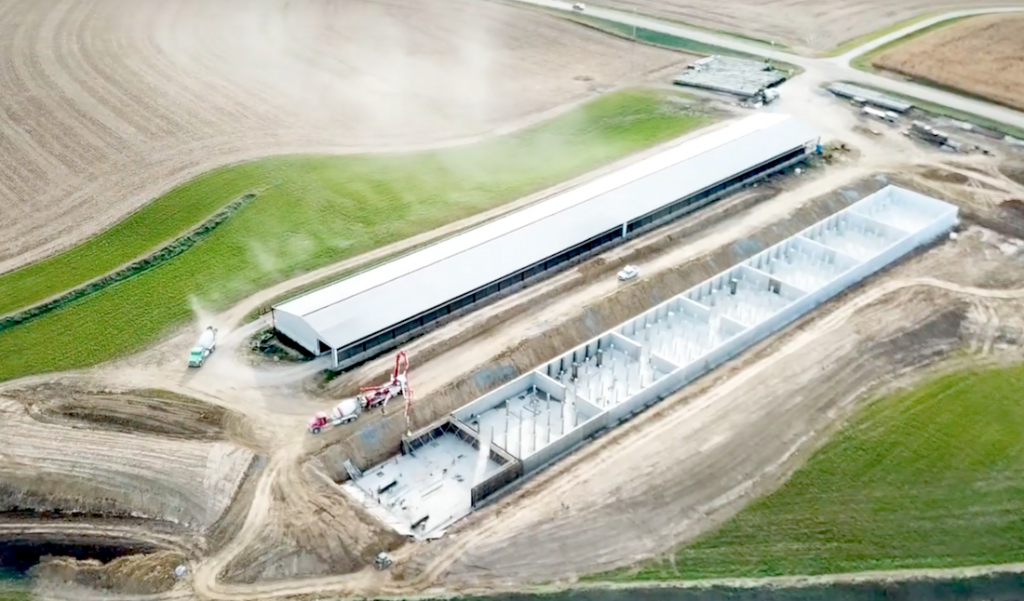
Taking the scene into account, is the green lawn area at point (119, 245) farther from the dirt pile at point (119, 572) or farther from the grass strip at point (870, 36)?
the grass strip at point (870, 36)


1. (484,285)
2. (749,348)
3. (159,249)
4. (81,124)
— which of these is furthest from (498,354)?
(81,124)

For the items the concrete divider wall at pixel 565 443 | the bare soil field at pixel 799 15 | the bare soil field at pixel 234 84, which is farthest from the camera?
the bare soil field at pixel 799 15

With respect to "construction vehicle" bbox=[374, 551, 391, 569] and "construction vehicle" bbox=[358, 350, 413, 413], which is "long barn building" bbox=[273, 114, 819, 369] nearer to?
"construction vehicle" bbox=[358, 350, 413, 413]

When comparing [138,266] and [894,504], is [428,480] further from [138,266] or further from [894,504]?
[138,266]

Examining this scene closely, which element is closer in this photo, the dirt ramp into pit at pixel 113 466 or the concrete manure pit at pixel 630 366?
the dirt ramp into pit at pixel 113 466

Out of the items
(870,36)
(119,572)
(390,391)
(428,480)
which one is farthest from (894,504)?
(870,36)

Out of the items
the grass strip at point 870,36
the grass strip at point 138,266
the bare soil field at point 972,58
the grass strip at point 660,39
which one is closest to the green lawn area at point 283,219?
the grass strip at point 138,266

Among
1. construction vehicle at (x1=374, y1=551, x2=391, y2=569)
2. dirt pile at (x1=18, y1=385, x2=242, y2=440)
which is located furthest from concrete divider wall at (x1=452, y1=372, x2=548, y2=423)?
dirt pile at (x1=18, y1=385, x2=242, y2=440)
